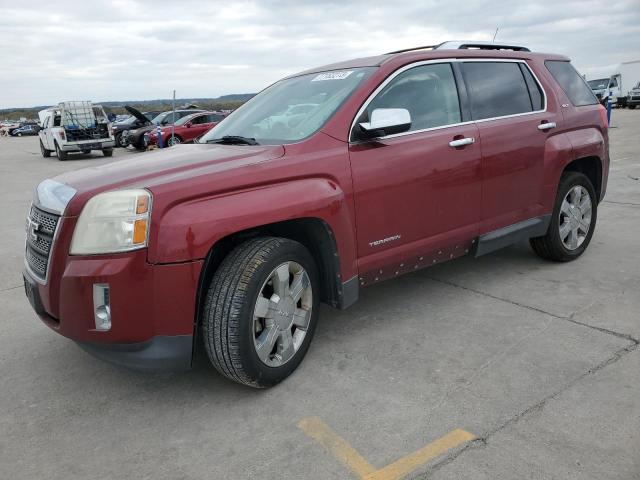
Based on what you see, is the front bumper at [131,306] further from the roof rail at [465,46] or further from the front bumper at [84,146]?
the front bumper at [84,146]

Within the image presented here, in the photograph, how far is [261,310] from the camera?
280cm

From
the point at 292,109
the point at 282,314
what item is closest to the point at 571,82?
the point at 292,109

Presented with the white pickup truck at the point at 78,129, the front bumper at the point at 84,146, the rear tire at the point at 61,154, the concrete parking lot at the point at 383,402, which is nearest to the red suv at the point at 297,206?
the concrete parking lot at the point at 383,402

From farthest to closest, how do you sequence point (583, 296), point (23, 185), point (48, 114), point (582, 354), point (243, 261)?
point (48, 114) → point (23, 185) → point (583, 296) → point (582, 354) → point (243, 261)

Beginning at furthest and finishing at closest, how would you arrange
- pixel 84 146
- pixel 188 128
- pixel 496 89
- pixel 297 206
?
1. pixel 188 128
2. pixel 84 146
3. pixel 496 89
4. pixel 297 206

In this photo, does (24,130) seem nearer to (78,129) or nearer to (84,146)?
(78,129)

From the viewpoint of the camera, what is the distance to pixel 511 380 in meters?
2.92

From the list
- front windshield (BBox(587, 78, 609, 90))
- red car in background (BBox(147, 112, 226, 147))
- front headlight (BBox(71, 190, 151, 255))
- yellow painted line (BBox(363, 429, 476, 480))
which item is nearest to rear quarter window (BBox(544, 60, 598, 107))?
yellow painted line (BBox(363, 429, 476, 480))

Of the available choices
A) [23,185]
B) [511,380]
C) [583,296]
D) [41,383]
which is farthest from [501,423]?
[23,185]

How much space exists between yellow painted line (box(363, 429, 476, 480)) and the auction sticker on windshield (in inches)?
90.5

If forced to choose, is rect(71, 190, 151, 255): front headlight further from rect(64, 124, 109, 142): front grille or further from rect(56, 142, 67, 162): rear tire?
rect(56, 142, 67, 162): rear tire

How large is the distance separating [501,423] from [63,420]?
213 centimetres

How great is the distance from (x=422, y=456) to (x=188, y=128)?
18.6m

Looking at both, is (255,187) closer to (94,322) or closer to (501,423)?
(94,322)
